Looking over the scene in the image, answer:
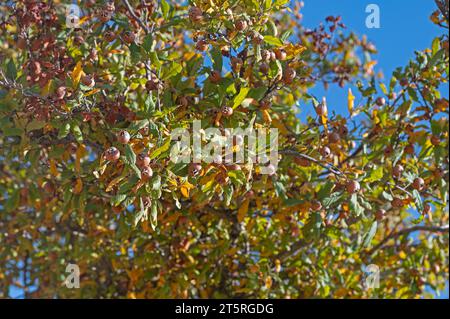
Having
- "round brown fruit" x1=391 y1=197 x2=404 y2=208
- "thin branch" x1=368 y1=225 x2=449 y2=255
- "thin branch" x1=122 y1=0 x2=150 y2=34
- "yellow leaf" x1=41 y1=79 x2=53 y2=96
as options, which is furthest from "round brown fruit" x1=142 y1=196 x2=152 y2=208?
"thin branch" x1=368 y1=225 x2=449 y2=255

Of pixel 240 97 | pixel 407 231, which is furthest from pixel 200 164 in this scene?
pixel 407 231

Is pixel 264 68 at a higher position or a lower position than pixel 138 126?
higher

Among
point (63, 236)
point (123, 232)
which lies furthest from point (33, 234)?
point (123, 232)

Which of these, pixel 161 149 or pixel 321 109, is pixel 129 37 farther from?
pixel 321 109

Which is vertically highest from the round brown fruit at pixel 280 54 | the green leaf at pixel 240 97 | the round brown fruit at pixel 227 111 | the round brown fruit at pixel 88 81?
the round brown fruit at pixel 280 54

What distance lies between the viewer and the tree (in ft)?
8.68

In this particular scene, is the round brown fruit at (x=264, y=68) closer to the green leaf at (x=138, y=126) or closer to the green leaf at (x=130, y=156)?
the green leaf at (x=138, y=126)

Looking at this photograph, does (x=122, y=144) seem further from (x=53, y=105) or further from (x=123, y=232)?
(x=123, y=232)

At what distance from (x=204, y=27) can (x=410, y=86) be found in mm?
1396

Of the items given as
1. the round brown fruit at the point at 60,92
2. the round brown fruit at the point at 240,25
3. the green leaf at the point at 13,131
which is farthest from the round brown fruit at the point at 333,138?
the green leaf at the point at 13,131

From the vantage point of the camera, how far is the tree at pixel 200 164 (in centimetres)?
264

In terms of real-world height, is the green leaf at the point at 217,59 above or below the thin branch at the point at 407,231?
above

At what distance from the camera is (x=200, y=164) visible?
244 centimetres
